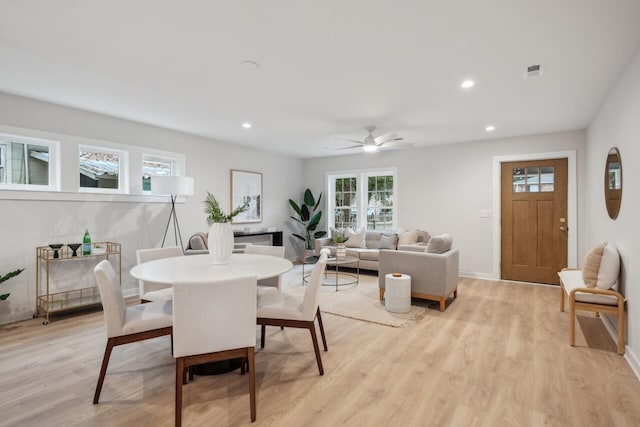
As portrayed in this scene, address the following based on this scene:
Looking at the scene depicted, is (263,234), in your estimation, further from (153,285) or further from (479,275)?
(479,275)

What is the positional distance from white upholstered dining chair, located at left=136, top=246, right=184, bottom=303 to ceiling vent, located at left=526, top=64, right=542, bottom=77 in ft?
11.5

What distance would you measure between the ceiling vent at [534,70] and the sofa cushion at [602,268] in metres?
1.66

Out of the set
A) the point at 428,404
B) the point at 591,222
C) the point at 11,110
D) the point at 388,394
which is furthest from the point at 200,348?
the point at 591,222

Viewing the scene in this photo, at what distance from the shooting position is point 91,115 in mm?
4180

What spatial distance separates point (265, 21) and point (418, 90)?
181 cm

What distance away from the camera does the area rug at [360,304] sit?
11.9 ft

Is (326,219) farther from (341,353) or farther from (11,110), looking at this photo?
(11,110)

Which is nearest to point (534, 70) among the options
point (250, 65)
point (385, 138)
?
point (385, 138)

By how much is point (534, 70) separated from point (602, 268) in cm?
183

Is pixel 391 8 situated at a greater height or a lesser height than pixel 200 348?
greater

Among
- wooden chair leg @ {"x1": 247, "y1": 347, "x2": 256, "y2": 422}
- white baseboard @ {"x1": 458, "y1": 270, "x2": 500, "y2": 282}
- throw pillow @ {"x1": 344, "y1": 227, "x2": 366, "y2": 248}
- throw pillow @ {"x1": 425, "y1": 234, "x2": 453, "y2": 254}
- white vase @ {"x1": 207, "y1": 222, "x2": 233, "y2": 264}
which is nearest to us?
wooden chair leg @ {"x1": 247, "y1": 347, "x2": 256, "y2": 422}

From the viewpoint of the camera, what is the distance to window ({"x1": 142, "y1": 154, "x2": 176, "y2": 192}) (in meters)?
4.80

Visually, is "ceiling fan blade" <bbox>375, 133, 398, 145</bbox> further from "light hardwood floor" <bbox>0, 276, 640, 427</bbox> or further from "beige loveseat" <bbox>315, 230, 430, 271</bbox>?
"light hardwood floor" <bbox>0, 276, 640, 427</bbox>

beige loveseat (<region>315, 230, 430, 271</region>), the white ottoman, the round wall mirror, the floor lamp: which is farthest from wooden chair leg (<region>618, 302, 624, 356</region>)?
the floor lamp
